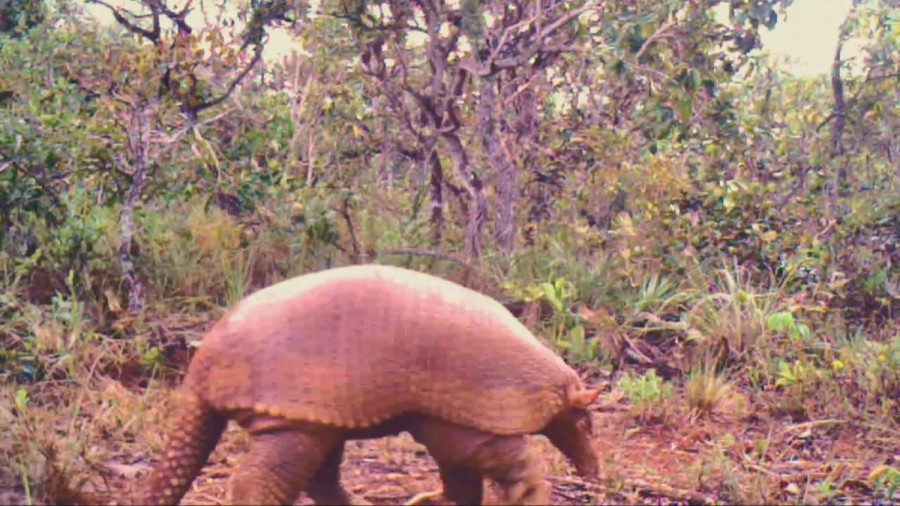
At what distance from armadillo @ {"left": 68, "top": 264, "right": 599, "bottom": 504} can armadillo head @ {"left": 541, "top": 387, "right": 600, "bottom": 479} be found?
7 cm

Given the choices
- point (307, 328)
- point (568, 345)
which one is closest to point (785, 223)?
point (568, 345)

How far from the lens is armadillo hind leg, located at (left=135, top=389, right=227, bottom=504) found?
8.29ft

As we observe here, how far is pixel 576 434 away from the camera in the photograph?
2.82 metres

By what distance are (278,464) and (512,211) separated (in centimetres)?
421

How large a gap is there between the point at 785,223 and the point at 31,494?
14.9ft

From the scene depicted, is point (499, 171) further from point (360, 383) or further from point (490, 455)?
point (360, 383)

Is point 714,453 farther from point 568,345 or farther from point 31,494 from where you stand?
point 31,494

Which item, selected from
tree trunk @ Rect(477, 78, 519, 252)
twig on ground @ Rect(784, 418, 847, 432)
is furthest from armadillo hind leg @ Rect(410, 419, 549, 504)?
tree trunk @ Rect(477, 78, 519, 252)

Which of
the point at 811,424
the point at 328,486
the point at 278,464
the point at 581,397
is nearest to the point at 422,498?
the point at 328,486

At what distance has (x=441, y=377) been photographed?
8.06 feet

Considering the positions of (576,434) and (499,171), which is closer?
(576,434)

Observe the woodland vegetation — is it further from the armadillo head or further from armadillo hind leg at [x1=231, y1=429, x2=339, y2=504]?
armadillo hind leg at [x1=231, y1=429, x2=339, y2=504]

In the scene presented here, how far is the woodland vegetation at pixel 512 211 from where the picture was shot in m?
4.24

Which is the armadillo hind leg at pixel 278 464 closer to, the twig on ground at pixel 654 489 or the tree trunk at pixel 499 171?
the twig on ground at pixel 654 489
